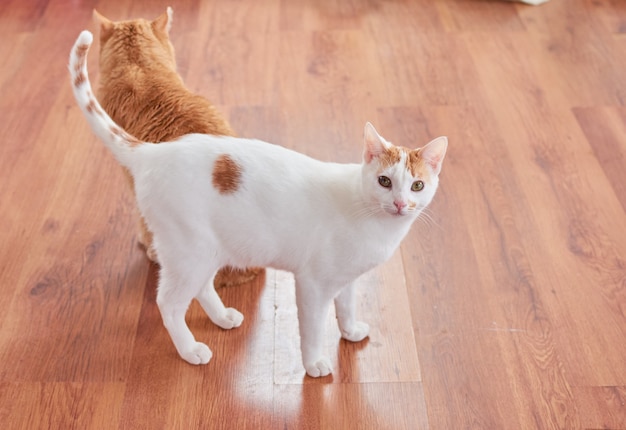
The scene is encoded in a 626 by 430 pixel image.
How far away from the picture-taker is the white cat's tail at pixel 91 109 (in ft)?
4.69

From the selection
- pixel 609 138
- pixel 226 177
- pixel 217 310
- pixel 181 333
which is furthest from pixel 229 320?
pixel 609 138

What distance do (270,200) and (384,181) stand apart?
232 millimetres

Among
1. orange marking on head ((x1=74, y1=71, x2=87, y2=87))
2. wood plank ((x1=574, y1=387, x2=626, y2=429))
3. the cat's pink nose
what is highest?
orange marking on head ((x1=74, y1=71, x2=87, y2=87))

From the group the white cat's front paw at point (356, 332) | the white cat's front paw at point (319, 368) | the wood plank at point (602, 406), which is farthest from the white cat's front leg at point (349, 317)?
the wood plank at point (602, 406)

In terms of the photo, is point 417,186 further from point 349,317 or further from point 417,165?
point 349,317

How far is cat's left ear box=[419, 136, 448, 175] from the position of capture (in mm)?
1427

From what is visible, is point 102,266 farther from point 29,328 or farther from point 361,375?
point 361,375

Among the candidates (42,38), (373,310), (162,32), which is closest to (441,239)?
(373,310)

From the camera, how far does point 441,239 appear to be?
6.82ft

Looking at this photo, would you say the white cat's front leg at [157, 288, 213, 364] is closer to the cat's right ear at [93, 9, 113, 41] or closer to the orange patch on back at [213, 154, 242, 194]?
the orange patch on back at [213, 154, 242, 194]

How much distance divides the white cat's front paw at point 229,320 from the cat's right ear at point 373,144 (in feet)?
1.96

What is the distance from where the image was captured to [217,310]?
5.88 feet

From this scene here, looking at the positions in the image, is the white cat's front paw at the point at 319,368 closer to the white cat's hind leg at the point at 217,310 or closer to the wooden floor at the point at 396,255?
the wooden floor at the point at 396,255

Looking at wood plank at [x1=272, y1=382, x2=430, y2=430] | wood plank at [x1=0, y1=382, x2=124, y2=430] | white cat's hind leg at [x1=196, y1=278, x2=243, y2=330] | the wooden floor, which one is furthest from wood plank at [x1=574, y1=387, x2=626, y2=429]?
wood plank at [x1=0, y1=382, x2=124, y2=430]
